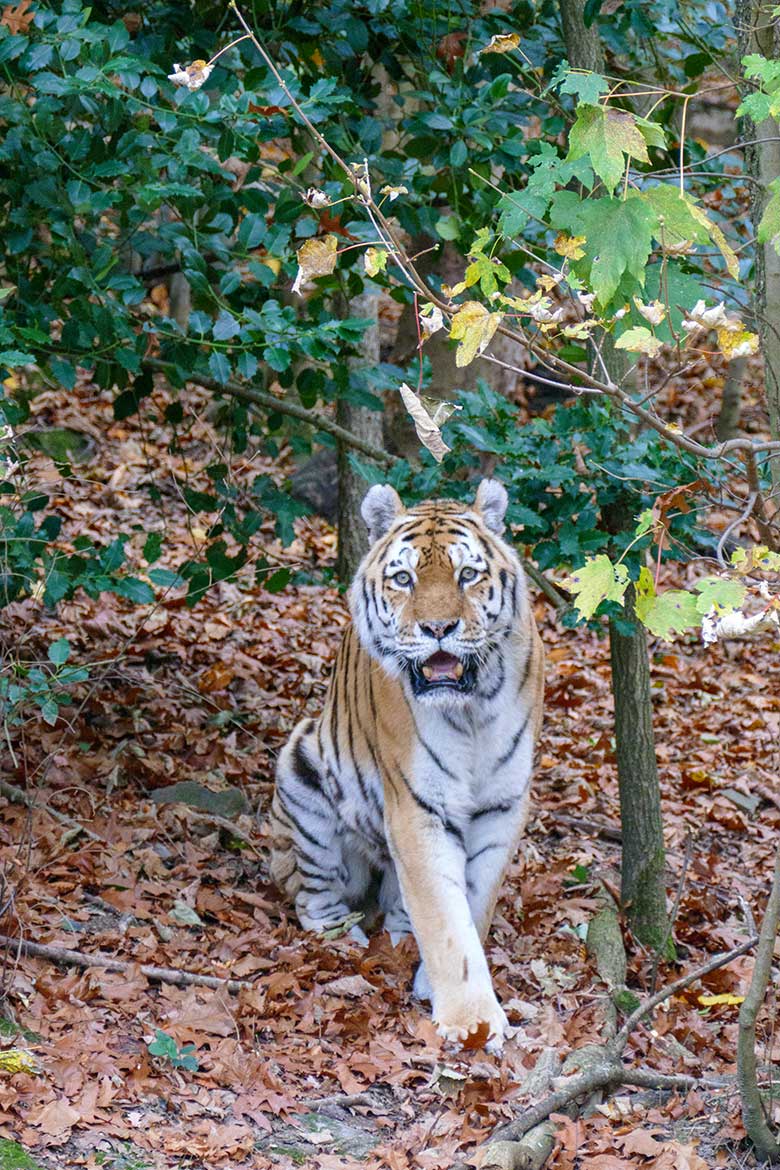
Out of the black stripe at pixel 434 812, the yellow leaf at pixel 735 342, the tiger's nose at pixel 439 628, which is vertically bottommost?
the black stripe at pixel 434 812

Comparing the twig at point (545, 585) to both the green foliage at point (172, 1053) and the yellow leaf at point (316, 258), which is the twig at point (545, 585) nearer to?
the green foliage at point (172, 1053)

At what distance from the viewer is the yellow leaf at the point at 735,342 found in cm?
283

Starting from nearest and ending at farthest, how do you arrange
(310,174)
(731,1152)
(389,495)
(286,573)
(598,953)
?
Result: (731,1152)
(389,495)
(598,953)
(286,573)
(310,174)

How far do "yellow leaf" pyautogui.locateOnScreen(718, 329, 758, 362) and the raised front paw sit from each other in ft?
8.97

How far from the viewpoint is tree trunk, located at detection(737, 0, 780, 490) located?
3.68 m

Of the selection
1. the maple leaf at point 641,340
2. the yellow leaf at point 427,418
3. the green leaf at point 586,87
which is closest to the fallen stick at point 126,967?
the yellow leaf at point 427,418

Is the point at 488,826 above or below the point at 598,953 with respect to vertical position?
above

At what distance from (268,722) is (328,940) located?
205cm

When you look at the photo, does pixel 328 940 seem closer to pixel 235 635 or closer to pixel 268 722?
pixel 268 722

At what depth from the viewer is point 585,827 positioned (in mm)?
Result: 6996

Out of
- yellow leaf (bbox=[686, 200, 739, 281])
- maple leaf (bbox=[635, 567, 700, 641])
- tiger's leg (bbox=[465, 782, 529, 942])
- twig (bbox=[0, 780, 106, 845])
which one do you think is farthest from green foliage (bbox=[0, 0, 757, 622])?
maple leaf (bbox=[635, 567, 700, 641])

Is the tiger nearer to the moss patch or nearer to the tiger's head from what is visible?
the tiger's head

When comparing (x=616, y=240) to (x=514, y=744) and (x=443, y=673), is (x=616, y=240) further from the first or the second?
(x=514, y=744)

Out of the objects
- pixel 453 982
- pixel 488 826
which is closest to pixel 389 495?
pixel 488 826
